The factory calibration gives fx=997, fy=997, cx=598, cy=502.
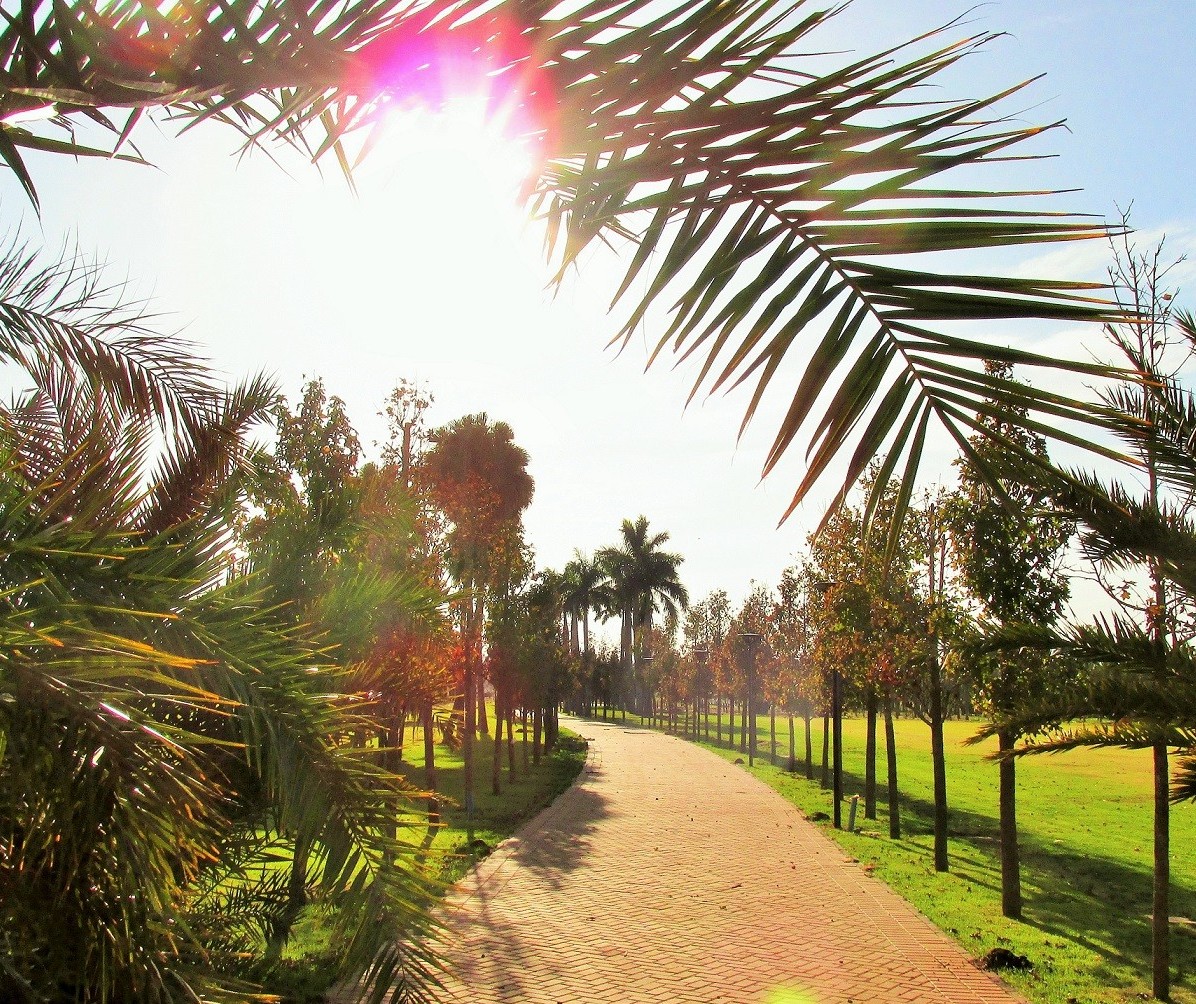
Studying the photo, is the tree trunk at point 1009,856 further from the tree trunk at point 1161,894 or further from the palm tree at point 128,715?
the palm tree at point 128,715

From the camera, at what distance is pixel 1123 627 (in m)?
8.07

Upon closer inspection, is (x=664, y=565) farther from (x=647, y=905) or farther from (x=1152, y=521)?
(x=1152, y=521)

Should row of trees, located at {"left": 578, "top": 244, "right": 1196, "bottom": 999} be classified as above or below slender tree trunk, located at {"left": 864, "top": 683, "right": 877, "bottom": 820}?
above

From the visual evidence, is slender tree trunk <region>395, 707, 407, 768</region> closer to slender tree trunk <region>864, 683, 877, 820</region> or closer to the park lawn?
the park lawn

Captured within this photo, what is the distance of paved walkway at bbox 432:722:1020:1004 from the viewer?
348 inches

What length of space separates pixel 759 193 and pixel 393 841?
2.33m

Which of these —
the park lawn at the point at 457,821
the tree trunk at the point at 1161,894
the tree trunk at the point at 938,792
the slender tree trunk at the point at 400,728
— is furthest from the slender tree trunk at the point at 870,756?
the slender tree trunk at the point at 400,728

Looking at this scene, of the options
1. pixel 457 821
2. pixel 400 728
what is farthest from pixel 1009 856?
pixel 457 821

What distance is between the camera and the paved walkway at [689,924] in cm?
885

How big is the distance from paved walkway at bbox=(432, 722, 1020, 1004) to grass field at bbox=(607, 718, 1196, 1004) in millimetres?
674

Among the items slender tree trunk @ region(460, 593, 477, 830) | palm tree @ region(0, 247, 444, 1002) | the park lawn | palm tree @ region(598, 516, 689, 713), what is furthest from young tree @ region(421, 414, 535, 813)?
palm tree @ region(598, 516, 689, 713)

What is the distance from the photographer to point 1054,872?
17156 millimetres

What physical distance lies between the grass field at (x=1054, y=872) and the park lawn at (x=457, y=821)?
19.9 ft

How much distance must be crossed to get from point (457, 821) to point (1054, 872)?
1087cm
